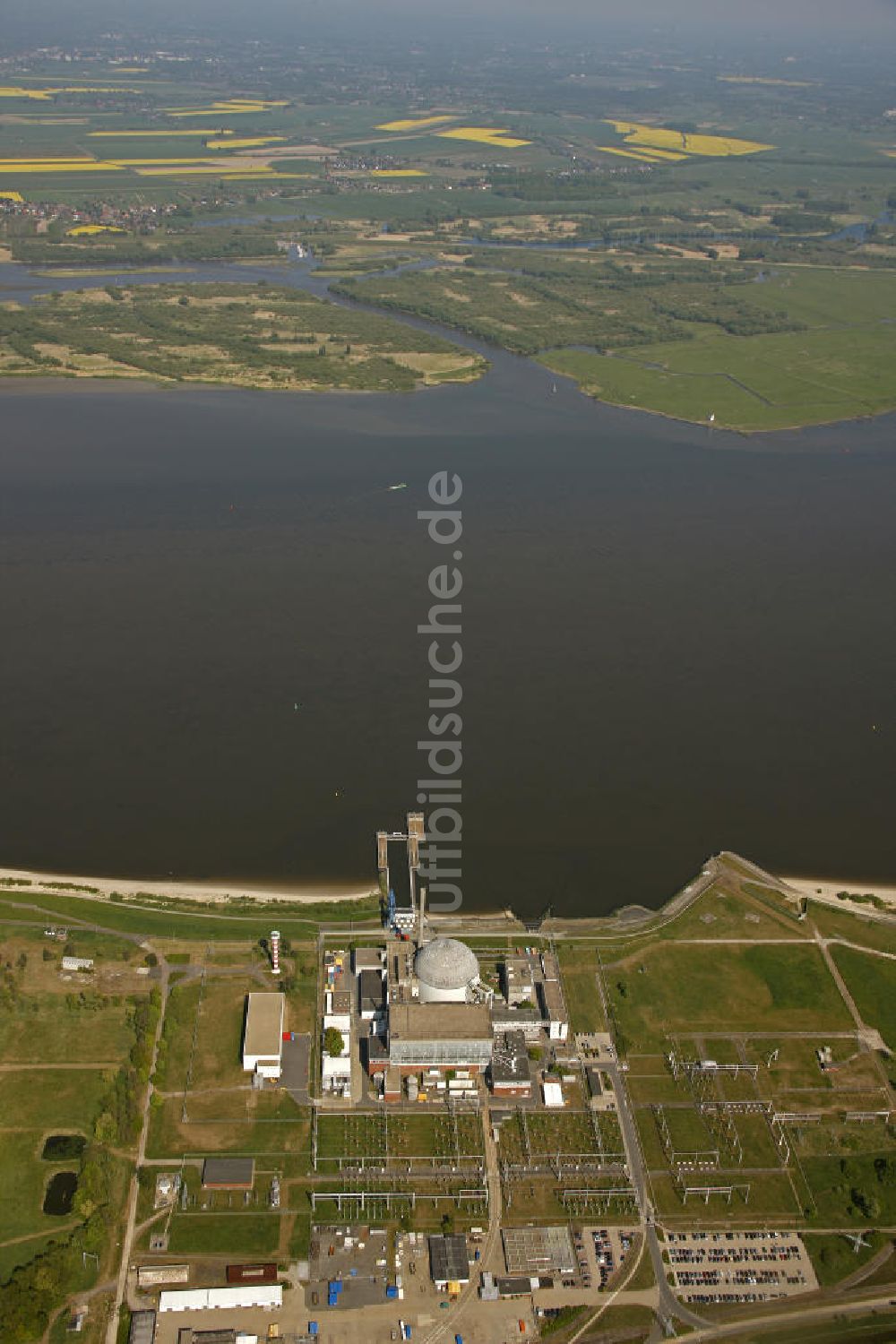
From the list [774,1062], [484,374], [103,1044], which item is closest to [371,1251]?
[103,1044]

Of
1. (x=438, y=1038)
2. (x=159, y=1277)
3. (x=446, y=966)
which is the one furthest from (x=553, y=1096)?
(x=159, y=1277)

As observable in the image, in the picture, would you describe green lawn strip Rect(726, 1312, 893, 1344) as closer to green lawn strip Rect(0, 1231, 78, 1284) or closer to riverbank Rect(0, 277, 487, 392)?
green lawn strip Rect(0, 1231, 78, 1284)

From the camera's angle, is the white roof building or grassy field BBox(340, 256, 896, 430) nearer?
the white roof building

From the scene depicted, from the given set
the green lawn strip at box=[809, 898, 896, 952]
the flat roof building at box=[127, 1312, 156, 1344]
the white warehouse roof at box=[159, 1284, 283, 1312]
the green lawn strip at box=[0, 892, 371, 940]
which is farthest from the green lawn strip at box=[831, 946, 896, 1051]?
the flat roof building at box=[127, 1312, 156, 1344]

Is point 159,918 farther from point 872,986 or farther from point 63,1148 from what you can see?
point 872,986

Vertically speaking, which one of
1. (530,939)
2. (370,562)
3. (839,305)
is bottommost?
(530,939)

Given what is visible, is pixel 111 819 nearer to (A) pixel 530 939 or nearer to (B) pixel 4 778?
(B) pixel 4 778
